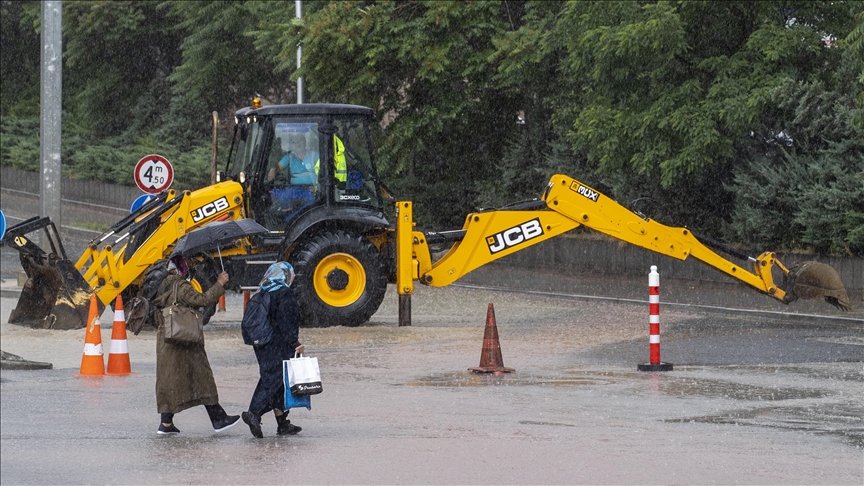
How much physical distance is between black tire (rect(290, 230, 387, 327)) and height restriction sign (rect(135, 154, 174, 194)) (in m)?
4.77

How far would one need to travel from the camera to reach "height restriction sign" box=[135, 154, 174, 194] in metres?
22.4

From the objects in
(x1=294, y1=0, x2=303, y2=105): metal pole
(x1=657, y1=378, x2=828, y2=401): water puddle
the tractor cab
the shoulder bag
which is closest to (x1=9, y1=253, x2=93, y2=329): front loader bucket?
the tractor cab

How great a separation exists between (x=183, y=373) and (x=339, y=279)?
26.7ft

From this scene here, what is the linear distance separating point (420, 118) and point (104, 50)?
18.3 metres

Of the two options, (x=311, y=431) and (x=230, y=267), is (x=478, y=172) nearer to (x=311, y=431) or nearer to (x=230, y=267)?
→ (x=230, y=267)

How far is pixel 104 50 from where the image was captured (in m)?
45.2

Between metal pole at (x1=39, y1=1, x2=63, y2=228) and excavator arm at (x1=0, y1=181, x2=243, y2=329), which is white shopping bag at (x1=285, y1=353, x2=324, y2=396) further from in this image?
metal pole at (x1=39, y1=1, x2=63, y2=228)

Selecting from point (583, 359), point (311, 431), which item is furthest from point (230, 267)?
point (311, 431)

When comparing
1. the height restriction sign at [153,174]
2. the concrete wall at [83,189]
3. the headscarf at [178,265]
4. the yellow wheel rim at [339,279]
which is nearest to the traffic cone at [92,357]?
the headscarf at [178,265]

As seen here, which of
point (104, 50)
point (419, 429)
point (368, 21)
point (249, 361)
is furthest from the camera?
point (104, 50)

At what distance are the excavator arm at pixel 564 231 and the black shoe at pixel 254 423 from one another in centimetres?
796

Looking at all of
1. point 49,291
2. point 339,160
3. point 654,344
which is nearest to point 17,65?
point 339,160

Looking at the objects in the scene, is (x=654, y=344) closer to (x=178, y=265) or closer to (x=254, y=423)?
(x=254, y=423)

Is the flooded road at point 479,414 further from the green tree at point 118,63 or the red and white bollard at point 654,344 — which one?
the green tree at point 118,63
